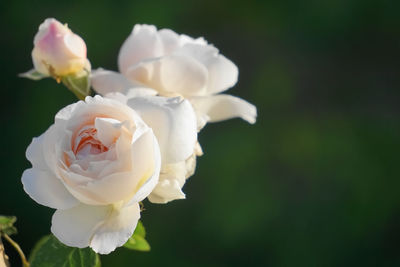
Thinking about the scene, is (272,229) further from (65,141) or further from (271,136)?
(65,141)

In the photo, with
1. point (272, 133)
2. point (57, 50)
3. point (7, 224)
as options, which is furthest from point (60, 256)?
point (272, 133)

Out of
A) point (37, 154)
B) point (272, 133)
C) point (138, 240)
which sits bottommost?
point (272, 133)

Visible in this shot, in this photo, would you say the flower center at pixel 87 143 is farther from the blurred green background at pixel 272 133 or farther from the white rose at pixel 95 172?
the blurred green background at pixel 272 133

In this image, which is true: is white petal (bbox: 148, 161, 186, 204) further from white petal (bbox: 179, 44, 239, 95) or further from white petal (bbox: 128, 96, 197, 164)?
white petal (bbox: 179, 44, 239, 95)

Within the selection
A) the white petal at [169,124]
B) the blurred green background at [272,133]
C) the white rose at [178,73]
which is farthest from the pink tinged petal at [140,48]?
the blurred green background at [272,133]

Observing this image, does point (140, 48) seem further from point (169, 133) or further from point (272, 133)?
point (272, 133)

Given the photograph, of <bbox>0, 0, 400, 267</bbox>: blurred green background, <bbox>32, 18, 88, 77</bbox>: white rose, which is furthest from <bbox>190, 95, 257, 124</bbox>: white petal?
<bbox>0, 0, 400, 267</bbox>: blurred green background

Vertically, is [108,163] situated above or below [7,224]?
above
